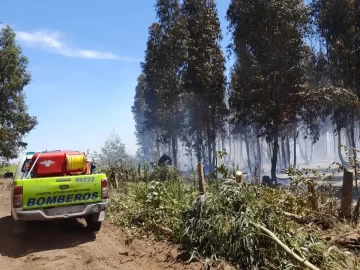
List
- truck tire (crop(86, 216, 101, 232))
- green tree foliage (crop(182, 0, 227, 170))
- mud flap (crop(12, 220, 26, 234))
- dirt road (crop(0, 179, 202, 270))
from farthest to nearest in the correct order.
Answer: green tree foliage (crop(182, 0, 227, 170)), truck tire (crop(86, 216, 101, 232)), mud flap (crop(12, 220, 26, 234)), dirt road (crop(0, 179, 202, 270))

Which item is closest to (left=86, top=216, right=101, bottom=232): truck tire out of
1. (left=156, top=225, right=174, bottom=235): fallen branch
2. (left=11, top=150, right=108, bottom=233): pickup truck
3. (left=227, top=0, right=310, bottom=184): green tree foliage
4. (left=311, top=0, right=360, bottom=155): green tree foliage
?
(left=11, top=150, right=108, bottom=233): pickup truck

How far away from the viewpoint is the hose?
7.52m

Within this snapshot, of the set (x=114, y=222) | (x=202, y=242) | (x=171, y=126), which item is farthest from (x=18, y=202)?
(x=171, y=126)

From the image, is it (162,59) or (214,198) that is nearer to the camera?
(214,198)

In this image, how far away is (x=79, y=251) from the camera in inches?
239

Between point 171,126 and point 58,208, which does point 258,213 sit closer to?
point 58,208

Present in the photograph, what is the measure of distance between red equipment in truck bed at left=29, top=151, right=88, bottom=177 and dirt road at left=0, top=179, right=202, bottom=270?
1364 mm

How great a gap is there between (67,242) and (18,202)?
1338mm

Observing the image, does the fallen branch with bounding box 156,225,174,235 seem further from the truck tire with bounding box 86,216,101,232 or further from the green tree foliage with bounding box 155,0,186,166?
the green tree foliage with bounding box 155,0,186,166

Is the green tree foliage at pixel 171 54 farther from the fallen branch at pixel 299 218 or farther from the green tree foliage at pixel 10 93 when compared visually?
the fallen branch at pixel 299 218

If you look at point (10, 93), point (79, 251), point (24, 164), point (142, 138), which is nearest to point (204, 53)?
point (10, 93)

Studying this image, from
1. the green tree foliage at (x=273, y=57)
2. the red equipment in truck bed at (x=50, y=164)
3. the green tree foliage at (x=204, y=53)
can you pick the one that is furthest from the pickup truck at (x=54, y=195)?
the green tree foliage at (x=204, y=53)

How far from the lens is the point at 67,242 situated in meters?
6.66

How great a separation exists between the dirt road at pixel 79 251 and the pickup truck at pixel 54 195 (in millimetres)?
417
